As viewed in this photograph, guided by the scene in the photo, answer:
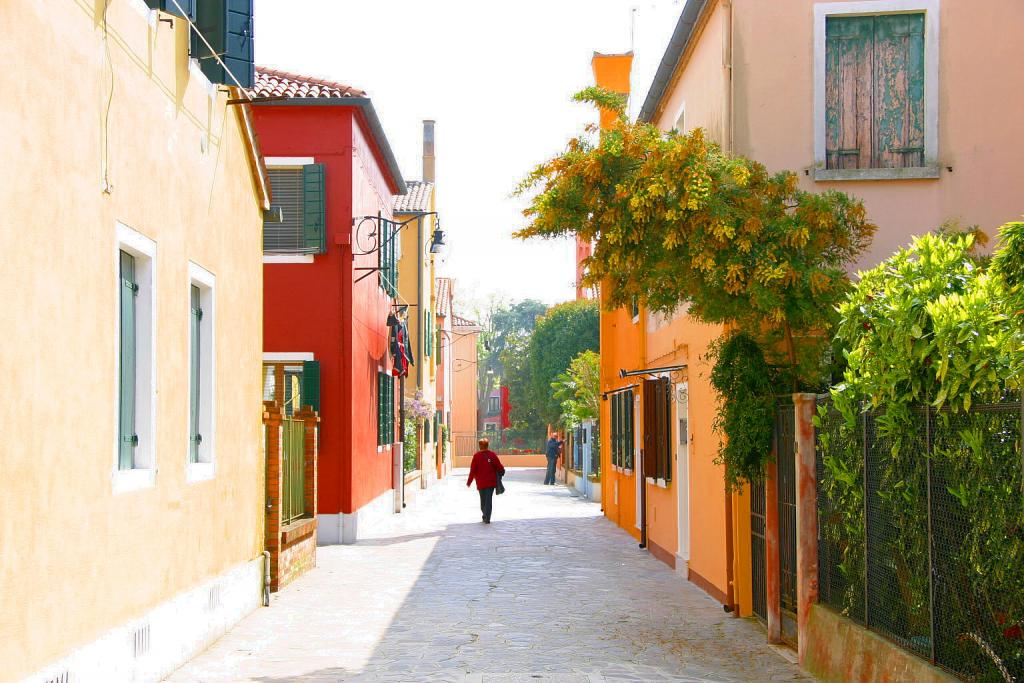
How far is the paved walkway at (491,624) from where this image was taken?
9289mm

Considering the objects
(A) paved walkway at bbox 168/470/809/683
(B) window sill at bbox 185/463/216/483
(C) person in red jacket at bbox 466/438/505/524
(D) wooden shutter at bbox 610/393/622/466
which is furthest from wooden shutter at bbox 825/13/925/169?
(C) person in red jacket at bbox 466/438/505/524

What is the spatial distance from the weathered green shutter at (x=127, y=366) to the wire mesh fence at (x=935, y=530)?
4.99 meters

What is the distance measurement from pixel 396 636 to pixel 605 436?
15.6 metres

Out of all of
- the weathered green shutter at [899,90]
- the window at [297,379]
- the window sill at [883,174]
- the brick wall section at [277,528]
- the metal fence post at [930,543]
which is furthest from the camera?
the window at [297,379]

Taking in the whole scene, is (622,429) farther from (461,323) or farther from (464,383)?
(464,383)

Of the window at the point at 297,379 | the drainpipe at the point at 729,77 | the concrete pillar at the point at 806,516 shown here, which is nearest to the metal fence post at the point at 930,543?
the concrete pillar at the point at 806,516

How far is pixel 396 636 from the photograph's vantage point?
10906 mm

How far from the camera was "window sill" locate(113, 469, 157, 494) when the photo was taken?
7.91 m

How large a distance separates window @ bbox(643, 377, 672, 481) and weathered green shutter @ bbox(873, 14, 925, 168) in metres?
5.49

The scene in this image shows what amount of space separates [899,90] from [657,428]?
6.76m

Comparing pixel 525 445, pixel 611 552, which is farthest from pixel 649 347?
pixel 525 445

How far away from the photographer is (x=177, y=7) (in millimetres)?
9641

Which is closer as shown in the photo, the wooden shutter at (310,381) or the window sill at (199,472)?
the window sill at (199,472)

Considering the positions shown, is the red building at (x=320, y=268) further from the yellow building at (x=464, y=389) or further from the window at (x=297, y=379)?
the yellow building at (x=464, y=389)
